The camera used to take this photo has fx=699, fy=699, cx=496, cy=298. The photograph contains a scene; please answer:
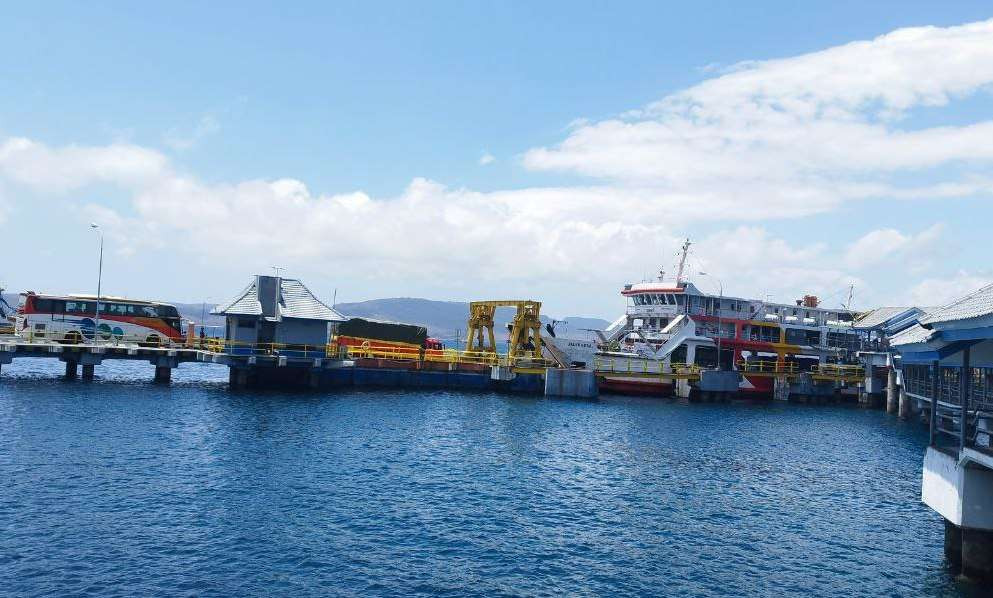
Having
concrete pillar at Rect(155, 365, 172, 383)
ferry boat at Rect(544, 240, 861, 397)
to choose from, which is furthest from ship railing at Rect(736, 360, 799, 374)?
concrete pillar at Rect(155, 365, 172, 383)

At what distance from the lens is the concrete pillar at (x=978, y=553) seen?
61.2 feet

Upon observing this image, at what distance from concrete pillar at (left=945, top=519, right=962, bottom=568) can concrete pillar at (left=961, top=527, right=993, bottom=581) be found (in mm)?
1905

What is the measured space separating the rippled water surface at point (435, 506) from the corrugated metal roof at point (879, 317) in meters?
26.8

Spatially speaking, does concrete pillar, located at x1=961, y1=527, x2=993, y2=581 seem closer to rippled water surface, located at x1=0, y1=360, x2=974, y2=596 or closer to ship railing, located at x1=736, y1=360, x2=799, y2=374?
rippled water surface, located at x1=0, y1=360, x2=974, y2=596

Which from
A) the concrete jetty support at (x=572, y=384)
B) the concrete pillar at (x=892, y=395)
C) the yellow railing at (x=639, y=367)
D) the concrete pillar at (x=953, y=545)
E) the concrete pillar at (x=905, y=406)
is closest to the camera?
the concrete pillar at (x=953, y=545)

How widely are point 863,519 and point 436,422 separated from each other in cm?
2620

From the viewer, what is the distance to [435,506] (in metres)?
27.0

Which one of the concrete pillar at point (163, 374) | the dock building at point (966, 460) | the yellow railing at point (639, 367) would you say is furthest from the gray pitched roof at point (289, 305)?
the dock building at point (966, 460)

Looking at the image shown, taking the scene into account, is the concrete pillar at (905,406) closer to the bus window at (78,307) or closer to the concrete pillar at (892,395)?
the concrete pillar at (892,395)

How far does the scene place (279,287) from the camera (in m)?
58.4

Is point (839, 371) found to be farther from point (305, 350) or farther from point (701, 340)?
point (305, 350)

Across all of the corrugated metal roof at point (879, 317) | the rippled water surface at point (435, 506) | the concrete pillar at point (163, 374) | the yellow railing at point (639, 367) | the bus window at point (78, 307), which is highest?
the corrugated metal roof at point (879, 317)

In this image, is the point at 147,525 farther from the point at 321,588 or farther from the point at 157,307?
the point at 157,307

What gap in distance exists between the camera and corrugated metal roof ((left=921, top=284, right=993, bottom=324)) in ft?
55.3
